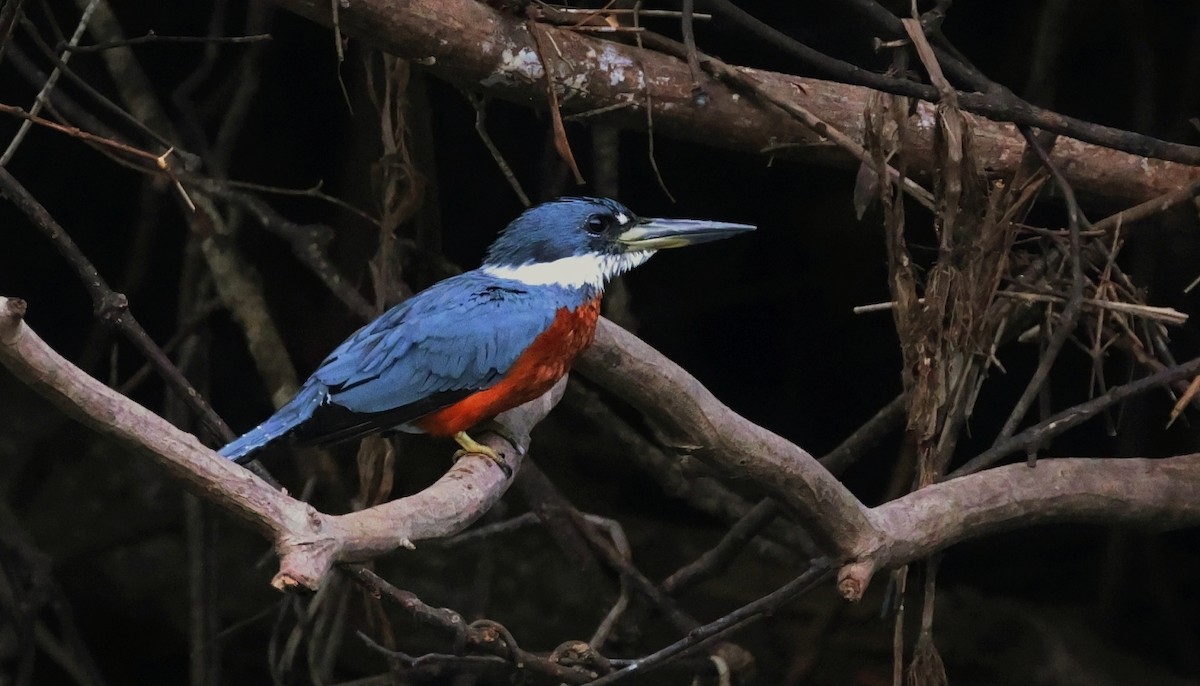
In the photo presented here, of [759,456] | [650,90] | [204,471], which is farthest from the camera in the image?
[650,90]

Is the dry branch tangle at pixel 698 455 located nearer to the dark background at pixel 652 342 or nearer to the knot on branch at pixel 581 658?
the knot on branch at pixel 581 658

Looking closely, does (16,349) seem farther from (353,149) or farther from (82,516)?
(82,516)

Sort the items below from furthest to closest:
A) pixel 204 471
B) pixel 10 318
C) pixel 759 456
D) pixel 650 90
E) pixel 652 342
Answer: pixel 652 342 < pixel 650 90 < pixel 759 456 < pixel 204 471 < pixel 10 318

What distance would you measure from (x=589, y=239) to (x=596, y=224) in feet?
0.11

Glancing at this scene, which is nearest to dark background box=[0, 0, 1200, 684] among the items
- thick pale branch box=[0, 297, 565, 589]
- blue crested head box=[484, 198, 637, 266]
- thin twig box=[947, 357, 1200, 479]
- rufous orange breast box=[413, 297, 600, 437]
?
blue crested head box=[484, 198, 637, 266]

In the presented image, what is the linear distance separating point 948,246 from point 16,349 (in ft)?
4.50

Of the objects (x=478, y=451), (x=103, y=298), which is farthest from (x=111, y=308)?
(x=478, y=451)

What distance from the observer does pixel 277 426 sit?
1.89 metres

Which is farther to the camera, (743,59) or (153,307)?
(153,307)

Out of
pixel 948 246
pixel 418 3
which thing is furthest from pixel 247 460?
pixel 948 246

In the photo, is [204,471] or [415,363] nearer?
[204,471]

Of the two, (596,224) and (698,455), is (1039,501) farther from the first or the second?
(596,224)

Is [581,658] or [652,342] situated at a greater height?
[652,342]

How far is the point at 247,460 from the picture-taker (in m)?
1.84
